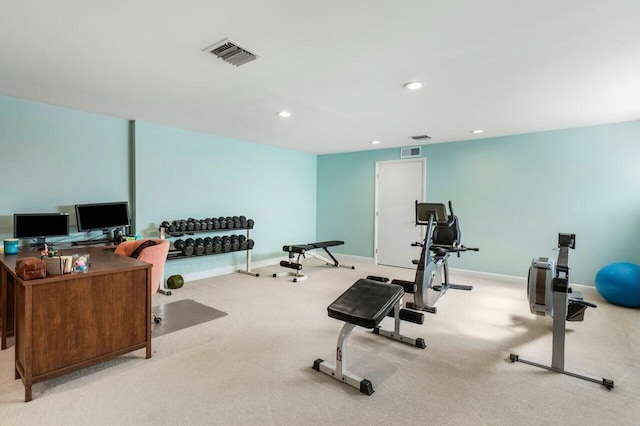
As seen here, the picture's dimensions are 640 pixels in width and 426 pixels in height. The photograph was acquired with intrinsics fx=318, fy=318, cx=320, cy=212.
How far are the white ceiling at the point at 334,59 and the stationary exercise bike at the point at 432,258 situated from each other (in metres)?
1.23

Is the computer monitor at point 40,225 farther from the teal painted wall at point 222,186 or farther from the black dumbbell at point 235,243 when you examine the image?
the black dumbbell at point 235,243

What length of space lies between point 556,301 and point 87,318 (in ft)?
11.2

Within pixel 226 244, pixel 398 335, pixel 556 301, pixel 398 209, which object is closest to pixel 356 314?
pixel 398 335

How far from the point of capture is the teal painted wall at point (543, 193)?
4.22 meters

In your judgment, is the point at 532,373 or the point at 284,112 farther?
the point at 284,112

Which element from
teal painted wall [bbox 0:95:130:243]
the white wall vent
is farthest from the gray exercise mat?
the white wall vent

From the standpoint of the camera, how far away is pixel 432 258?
3.92m

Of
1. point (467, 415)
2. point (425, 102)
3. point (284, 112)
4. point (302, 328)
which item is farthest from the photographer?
point (284, 112)

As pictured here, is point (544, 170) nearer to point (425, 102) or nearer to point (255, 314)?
point (425, 102)

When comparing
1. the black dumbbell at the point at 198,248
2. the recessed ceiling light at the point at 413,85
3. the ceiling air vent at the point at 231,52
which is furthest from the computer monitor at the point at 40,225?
the recessed ceiling light at the point at 413,85

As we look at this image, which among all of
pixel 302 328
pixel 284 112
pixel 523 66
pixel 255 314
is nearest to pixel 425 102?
pixel 523 66

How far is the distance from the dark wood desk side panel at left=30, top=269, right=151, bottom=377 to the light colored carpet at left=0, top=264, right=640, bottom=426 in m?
0.19

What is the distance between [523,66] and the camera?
2.52 metres

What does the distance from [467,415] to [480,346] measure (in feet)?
3.56
